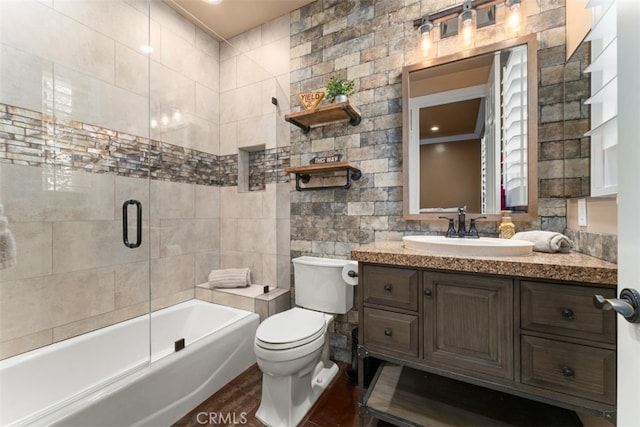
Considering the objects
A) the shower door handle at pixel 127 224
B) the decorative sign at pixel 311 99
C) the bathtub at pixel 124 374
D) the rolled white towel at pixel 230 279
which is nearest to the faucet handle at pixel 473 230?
the decorative sign at pixel 311 99

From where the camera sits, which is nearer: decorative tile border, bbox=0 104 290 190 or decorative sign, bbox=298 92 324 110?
decorative tile border, bbox=0 104 290 190

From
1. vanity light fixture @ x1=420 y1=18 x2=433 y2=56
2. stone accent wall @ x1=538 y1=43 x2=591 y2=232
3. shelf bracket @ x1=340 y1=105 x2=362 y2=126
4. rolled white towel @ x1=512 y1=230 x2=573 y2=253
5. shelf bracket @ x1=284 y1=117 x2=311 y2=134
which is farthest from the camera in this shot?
shelf bracket @ x1=284 y1=117 x2=311 y2=134

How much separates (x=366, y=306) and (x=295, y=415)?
0.78 m

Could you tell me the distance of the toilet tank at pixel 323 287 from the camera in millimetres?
1818

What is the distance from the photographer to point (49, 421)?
1.06 meters

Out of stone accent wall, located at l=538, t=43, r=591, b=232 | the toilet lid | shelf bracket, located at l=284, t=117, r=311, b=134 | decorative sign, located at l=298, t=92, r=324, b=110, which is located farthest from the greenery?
the toilet lid

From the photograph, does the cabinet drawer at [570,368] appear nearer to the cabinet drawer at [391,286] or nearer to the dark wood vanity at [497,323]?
the dark wood vanity at [497,323]

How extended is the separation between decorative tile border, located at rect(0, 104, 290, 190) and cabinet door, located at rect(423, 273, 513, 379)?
157 centimetres

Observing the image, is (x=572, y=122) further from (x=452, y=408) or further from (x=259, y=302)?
(x=259, y=302)

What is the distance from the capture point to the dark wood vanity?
916 mm

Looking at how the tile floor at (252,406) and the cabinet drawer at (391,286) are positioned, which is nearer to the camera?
the cabinet drawer at (391,286)

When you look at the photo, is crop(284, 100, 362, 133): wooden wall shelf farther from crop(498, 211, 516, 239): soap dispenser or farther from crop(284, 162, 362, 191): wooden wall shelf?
crop(498, 211, 516, 239): soap dispenser

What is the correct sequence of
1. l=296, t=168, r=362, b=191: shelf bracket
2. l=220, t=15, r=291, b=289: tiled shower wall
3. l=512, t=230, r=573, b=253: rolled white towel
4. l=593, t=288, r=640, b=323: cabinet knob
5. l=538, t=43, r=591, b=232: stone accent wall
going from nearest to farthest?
l=593, t=288, r=640, b=323: cabinet knob < l=512, t=230, r=573, b=253: rolled white towel < l=538, t=43, r=591, b=232: stone accent wall < l=296, t=168, r=362, b=191: shelf bracket < l=220, t=15, r=291, b=289: tiled shower wall

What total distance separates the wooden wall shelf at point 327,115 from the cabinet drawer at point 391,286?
1.10m
